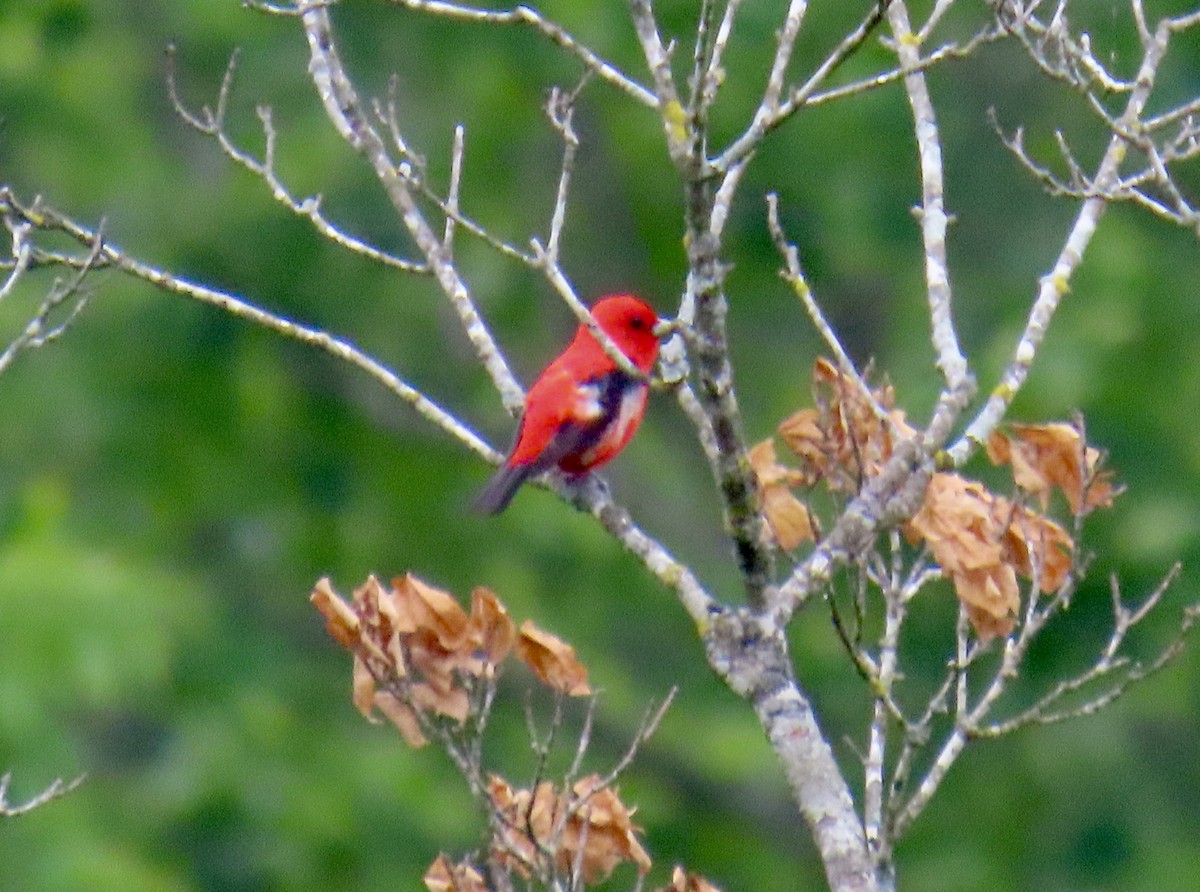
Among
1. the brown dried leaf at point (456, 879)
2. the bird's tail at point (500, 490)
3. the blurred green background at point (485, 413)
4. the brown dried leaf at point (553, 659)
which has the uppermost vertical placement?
the blurred green background at point (485, 413)

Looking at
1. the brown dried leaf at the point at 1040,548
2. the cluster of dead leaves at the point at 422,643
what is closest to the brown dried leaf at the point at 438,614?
the cluster of dead leaves at the point at 422,643

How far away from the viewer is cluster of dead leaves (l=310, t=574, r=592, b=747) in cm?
458

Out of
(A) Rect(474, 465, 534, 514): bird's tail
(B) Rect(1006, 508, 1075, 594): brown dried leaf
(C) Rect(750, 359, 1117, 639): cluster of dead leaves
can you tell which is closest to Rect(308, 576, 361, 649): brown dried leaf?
(C) Rect(750, 359, 1117, 639): cluster of dead leaves

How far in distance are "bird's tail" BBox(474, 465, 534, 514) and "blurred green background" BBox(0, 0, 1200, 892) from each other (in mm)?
6315

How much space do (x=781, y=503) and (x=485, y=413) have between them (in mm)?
10075

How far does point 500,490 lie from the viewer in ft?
23.0

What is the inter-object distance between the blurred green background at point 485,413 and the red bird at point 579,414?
18.7 ft

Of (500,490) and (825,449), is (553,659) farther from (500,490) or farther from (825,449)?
(500,490)

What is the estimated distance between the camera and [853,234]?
591 inches

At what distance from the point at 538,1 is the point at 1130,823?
6.14 meters

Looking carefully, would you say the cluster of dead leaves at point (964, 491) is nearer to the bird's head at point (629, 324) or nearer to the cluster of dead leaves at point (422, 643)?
the cluster of dead leaves at point (422, 643)

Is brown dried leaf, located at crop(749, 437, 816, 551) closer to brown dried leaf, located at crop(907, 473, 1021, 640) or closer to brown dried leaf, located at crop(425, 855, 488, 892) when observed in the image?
brown dried leaf, located at crop(907, 473, 1021, 640)

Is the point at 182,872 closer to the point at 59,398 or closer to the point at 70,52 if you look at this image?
the point at 59,398

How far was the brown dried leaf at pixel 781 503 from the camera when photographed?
→ 5.09 meters
